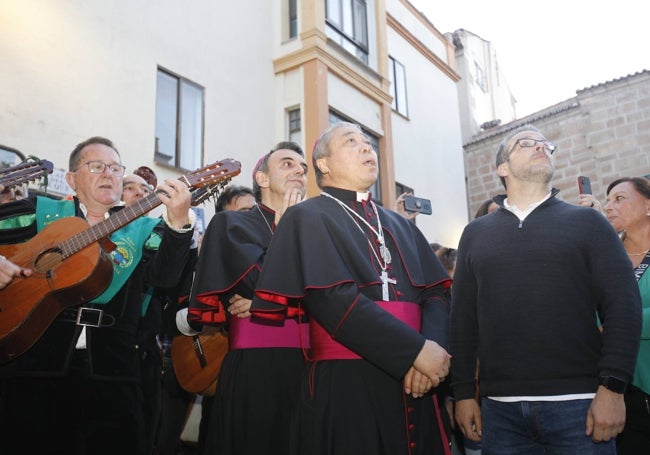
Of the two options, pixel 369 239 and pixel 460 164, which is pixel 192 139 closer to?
pixel 369 239

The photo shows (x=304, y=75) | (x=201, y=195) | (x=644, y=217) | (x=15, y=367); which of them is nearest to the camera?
(x=15, y=367)

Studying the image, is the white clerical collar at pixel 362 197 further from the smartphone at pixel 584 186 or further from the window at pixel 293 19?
the window at pixel 293 19

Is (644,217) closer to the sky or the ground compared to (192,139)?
closer to the ground

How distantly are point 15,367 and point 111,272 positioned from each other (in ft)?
2.17

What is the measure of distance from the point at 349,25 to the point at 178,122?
19.5ft

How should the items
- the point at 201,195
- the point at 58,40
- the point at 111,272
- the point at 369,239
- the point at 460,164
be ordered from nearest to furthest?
the point at 369,239, the point at 111,272, the point at 201,195, the point at 58,40, the point at 460,164

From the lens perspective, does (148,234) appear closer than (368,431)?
No

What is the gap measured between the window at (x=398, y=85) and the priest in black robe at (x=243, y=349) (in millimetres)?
13056

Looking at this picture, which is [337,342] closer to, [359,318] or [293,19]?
[359,318]

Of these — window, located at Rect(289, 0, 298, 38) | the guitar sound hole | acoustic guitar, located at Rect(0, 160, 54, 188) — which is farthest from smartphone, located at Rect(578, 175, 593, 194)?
window, located at Rect(289, 0, 298, 38)

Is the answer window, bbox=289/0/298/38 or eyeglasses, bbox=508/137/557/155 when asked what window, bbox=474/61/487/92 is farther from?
eyeglasses, bbox=508/137/557/155

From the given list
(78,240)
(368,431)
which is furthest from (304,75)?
(368,431)

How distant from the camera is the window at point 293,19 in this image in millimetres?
12451

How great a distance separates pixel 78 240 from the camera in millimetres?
3352
